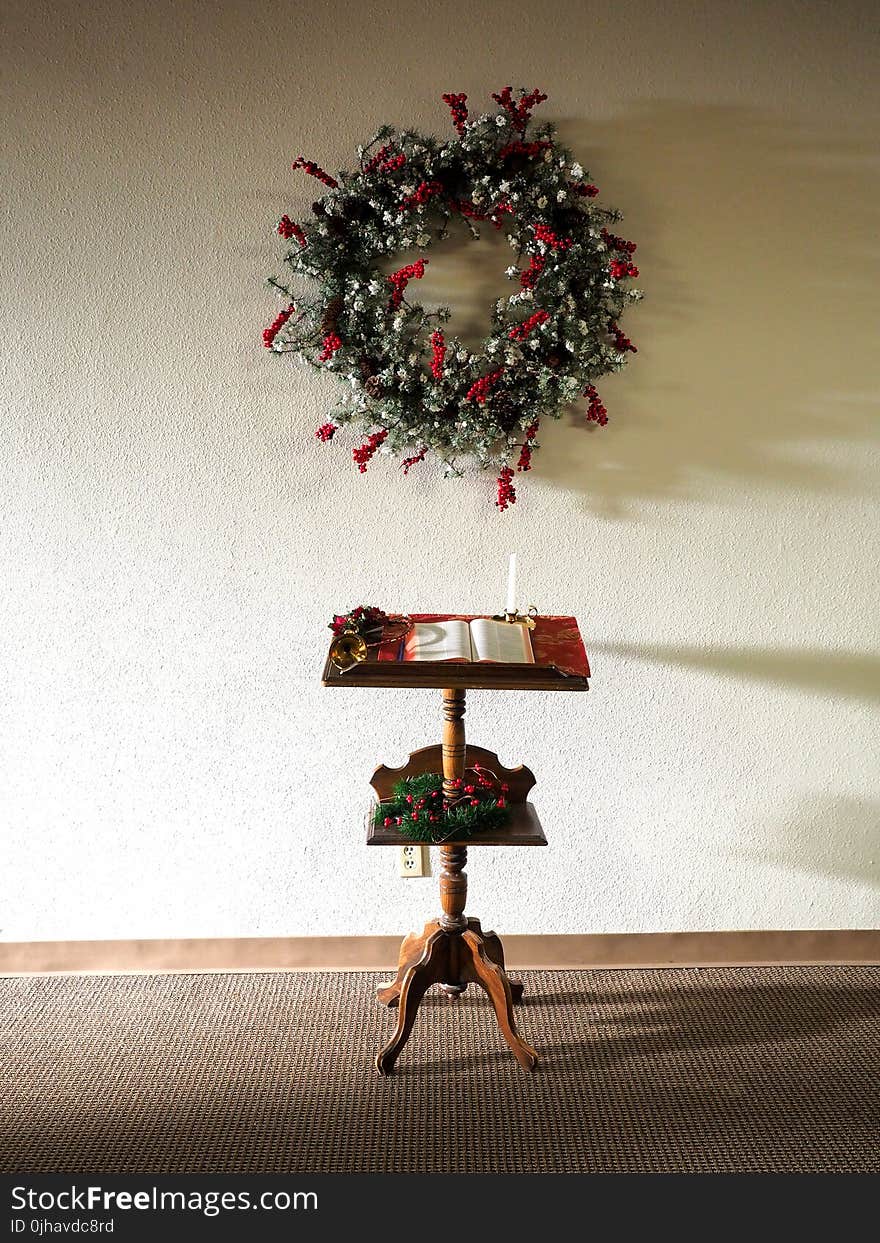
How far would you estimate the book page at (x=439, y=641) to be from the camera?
2.42 m

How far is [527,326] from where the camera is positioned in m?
2.54

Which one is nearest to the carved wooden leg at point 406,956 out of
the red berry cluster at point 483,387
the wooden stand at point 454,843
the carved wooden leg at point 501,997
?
the wooden stand at point 454,843

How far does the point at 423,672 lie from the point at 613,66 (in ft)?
4.96

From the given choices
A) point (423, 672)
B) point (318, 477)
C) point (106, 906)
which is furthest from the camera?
point (106, 906)

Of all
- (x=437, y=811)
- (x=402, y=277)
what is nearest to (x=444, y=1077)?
(x=437, y=811)

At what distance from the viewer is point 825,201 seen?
8.82 feet

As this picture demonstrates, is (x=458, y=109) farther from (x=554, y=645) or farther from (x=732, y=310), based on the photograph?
(x=554, y=645)

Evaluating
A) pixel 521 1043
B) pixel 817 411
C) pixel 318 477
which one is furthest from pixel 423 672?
pixel 817 411

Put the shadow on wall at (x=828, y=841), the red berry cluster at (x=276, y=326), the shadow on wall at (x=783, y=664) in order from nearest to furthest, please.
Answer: the red berry cluster at (x=276, y=326) → the shadow on wall at (x=783, y=664) → the shadow on wall at (x=828, y=841)

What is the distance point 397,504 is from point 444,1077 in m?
1.41

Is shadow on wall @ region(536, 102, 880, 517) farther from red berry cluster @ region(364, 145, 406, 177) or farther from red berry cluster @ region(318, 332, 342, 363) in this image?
red berry cluster @ region(318, 332, 342, 363)

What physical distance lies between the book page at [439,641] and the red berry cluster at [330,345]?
66 centimetres

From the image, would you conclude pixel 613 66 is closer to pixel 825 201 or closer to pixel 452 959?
pixel 825 201

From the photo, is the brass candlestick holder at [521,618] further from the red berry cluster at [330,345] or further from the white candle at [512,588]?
the red berry cluster at [330,345]
